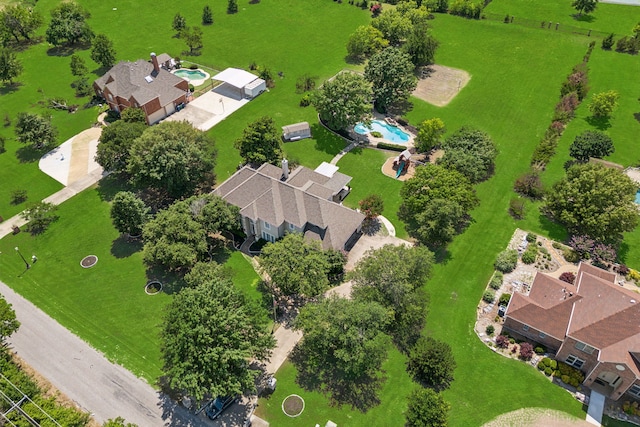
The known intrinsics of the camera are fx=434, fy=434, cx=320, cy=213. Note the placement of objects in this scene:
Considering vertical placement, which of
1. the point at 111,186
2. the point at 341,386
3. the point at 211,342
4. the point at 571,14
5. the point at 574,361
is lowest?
the point at 111,186

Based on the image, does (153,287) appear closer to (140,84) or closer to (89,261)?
(89,261)

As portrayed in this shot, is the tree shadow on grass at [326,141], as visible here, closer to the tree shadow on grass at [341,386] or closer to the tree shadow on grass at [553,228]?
the tree shadow on grass at [553,228]

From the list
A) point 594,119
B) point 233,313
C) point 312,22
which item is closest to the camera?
point 233,313

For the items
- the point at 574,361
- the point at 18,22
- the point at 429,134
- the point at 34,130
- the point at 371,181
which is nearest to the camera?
the point at 574,361

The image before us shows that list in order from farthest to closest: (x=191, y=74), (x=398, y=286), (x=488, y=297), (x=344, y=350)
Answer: (x=191, y=74), (x=488, y=297), (x=398, y=286), (x=344, y=350)

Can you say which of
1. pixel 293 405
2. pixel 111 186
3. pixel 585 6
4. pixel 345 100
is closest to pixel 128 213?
pixel 111 186

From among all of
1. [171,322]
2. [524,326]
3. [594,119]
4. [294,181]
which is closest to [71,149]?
[294,181]

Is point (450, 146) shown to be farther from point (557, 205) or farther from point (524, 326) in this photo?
point (524, 326)
